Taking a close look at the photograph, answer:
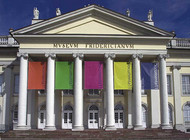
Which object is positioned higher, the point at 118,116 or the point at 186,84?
the point at 186,84

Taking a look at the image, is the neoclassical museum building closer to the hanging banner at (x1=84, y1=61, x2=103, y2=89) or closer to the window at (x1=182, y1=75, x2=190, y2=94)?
the hanging banner at (x1=84, y1=61, x2=103, y2=89)

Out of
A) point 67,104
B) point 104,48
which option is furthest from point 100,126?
point 104,48

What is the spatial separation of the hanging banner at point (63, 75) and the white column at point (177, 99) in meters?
12.4

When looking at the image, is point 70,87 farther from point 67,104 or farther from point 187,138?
point 187,138

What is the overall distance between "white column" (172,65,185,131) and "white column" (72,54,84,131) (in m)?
11.4

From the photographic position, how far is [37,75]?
25406 mm

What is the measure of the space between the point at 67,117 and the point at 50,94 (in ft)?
14.8

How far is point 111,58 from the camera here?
25.6 meters

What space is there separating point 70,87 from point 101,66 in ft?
12.3

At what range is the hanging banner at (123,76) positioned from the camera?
83.7ft

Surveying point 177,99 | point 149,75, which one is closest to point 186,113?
point 177,99

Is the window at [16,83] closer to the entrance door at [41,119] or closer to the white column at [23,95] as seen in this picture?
the entrance door at [41,119]

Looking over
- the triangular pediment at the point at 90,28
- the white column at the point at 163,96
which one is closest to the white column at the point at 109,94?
the triangular pediment at the point at 90,28

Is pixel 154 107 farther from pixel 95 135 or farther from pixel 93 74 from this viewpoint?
pixel 95 135
